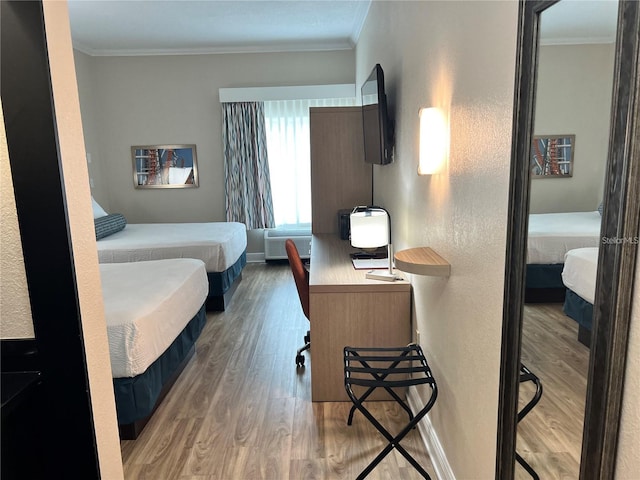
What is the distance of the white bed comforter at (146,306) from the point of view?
7.38 feet

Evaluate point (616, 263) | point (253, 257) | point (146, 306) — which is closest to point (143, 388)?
point (146, 306)

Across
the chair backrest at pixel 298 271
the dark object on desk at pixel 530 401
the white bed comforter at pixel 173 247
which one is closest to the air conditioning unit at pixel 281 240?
the white bed comforter at pixel 173 247

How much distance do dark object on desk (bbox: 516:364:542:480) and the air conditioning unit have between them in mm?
4877

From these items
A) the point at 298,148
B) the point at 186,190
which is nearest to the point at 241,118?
A: the point at 298,148

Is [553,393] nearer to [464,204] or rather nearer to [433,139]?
[464,204]

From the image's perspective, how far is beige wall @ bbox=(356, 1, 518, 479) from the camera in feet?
4.34

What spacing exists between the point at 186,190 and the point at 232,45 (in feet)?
6.24

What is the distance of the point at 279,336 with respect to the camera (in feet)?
12.2

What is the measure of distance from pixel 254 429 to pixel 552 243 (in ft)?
6.41

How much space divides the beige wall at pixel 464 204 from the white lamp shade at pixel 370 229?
0.46 metres

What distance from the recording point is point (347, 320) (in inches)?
102

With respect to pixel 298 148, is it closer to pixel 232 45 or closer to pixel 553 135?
pixel 232 45

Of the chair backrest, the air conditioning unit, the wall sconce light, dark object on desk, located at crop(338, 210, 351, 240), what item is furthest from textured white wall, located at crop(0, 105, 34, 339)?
the air conditioning unit

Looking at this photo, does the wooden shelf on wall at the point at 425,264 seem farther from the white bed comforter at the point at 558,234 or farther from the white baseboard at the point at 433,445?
the white baseboard at the point at 433,445
